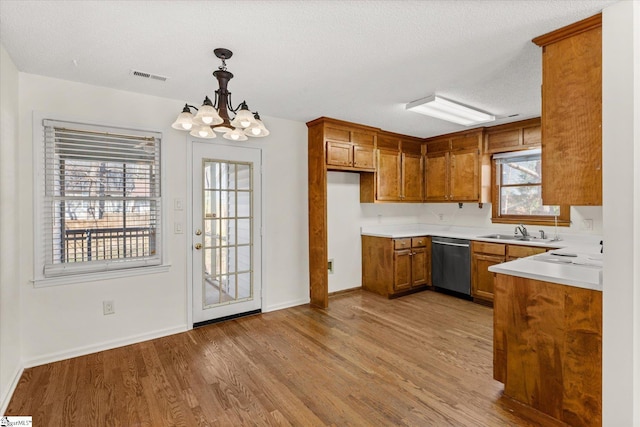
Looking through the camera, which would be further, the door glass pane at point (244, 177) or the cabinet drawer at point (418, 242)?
the cabinet drawer at point (418, 242)

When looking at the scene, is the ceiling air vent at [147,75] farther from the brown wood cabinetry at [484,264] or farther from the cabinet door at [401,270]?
the brown wood cabinetry at [484,264]

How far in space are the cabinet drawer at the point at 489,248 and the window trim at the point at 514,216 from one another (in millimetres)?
745

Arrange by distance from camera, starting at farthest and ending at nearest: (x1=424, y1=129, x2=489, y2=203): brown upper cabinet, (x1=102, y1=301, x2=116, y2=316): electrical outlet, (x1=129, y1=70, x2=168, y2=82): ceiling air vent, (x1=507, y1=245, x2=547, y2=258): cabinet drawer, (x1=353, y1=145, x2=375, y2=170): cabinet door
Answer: (x1=424, y1=129, x2=489, y2=203): brown upper cabinet, (x1=353, y1=145, x2=375, y2=170): cabinet door, (x1=507, y1=245, x2=547, y2=258): cabinet drawer, (x1=102, y1=301, x2=116, y2=316): electrical outlet, (x1=129, y1=70, x2=168, y2=82): ceiling air vent

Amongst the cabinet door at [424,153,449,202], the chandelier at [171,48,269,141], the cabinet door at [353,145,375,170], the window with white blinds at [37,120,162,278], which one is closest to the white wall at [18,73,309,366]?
the window with white blinds at [37,120,162,278]

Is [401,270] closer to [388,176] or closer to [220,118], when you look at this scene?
[388,176]

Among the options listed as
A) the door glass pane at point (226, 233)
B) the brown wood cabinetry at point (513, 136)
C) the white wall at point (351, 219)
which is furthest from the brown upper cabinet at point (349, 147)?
the brown wood cabinetry at point (513, 136)

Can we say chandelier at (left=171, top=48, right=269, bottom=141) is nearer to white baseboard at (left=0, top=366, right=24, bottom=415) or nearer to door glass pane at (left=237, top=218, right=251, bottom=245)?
door glass pane at (left=237, top=218, right=251, bottom=245)

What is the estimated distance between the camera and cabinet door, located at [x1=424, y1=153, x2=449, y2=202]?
5113mm

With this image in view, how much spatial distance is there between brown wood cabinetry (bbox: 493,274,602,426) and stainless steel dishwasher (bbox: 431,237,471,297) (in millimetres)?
2259

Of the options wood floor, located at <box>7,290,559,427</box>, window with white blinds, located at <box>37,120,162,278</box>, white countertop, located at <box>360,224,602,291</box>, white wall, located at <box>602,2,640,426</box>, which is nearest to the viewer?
white wall, located at <box>602,2,640,426</box>

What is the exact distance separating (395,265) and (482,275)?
3.73ft

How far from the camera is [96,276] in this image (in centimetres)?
296

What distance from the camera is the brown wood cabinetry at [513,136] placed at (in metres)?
4.14

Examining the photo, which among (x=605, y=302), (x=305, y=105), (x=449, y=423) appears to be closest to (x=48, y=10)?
(x=305, y=105)
